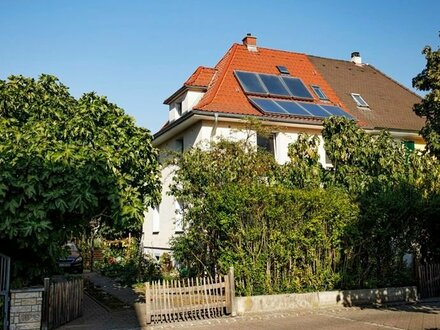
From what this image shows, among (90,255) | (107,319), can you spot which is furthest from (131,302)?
(90,255)

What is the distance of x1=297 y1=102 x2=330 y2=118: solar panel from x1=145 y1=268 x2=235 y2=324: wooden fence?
34.5 feet

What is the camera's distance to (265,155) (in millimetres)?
14680

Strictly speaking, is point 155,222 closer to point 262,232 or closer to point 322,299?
point 262,232

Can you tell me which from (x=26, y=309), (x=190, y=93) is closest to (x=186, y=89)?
(x=190, y=93)

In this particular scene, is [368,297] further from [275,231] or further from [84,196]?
[84,196]

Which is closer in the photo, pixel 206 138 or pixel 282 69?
pixel 206 138

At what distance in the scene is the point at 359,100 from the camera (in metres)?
23.7

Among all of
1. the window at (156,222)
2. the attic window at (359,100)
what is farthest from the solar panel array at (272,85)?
the window at (156,222)

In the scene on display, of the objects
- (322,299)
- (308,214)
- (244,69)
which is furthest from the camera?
(244,69)

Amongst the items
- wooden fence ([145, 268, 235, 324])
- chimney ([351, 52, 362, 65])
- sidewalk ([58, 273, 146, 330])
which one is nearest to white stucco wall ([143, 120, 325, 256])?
sidewalk ([58, 273, 146, 330])

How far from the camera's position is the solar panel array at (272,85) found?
2006cm

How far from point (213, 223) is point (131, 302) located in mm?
3812

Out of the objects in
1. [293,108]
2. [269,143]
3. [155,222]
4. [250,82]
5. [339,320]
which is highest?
[250,82]

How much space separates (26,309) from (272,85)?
15154 mm
